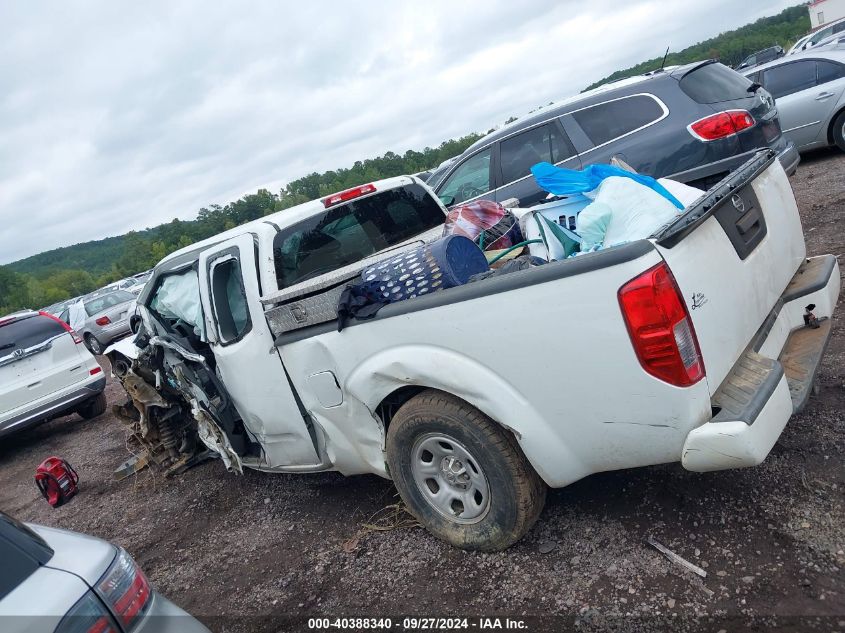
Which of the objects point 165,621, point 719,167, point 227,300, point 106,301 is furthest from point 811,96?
point 106,301

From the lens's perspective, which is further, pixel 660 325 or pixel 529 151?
pixel 529 151

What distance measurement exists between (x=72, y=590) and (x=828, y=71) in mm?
11183

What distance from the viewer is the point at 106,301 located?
51.4 feet

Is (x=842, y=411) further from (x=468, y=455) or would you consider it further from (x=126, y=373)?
(x=126, y=373)

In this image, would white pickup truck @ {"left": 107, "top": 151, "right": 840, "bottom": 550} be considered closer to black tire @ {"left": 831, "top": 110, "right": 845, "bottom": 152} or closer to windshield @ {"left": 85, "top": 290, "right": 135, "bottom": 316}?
black tire @ {"left": 831, "top": 110, "right": 845, "bottom": 152}

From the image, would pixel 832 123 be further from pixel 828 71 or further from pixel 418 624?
pixel 418 624

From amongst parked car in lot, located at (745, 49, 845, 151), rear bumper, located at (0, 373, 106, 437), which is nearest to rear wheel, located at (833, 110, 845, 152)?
parked car in lot, located at (745, 49, 845, 151)

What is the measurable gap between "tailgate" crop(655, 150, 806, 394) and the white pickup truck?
0.04 feet

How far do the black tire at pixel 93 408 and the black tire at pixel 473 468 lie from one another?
6.81 metres

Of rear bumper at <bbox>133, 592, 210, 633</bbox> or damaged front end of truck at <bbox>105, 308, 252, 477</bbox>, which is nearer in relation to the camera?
rear bumper at <bbox>133, 592, 210, 633</bbox>

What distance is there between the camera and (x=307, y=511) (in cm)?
390

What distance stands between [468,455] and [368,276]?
1.01 metres

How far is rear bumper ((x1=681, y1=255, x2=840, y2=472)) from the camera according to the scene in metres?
2.10

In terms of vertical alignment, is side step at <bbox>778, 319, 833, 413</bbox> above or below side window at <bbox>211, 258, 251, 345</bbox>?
below
